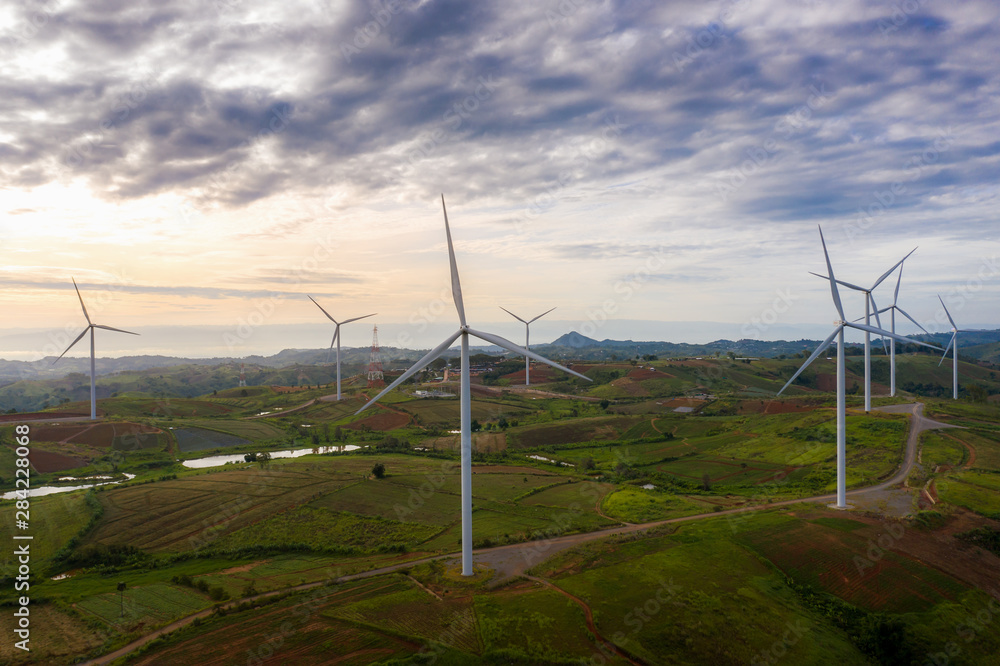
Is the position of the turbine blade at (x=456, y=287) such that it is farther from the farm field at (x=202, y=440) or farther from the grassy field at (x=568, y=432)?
the farm field at (x=202, y=440)

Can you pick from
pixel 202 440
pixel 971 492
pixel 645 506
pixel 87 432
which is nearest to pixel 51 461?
pixel 87 432

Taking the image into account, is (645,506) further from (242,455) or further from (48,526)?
(242,455)

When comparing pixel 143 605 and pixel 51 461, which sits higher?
pixel 51 461

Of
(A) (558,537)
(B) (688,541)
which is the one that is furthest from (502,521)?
(B) (688,541)

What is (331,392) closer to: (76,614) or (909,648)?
(76,614)

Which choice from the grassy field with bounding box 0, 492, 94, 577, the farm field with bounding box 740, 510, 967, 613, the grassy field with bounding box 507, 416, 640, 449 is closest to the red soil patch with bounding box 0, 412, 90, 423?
the grassy field with bounding box 0, 492, 94, 577

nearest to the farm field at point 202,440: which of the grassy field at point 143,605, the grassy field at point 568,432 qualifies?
the grassy field at point 568,432
